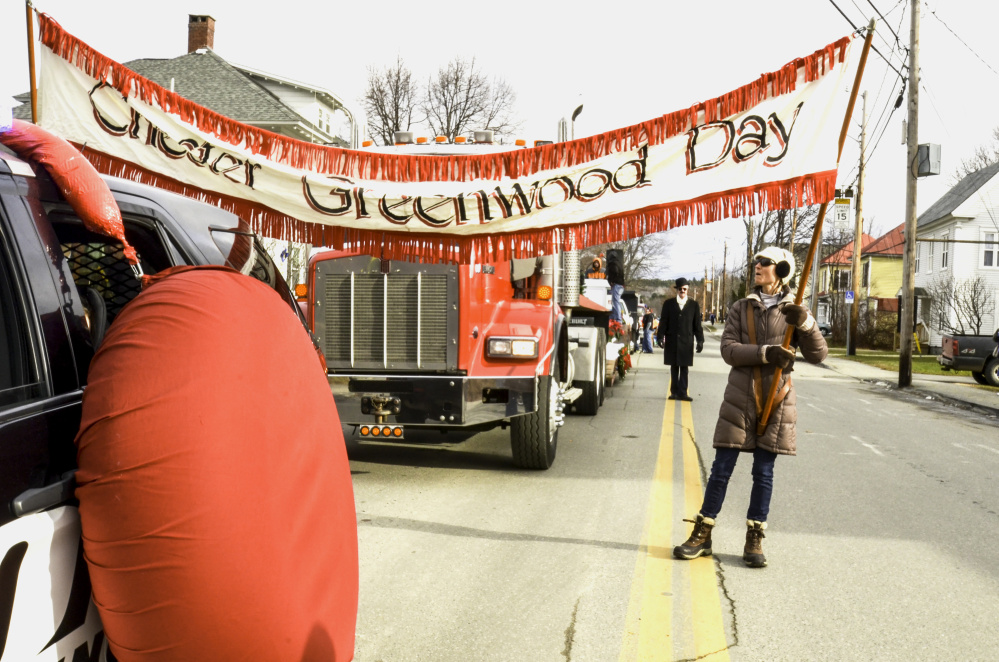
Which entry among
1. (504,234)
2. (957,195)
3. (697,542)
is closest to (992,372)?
(697,542)

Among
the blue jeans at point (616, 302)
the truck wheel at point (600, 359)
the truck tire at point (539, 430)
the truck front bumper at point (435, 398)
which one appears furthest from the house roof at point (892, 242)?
the truck front bumper at point (435, 398)

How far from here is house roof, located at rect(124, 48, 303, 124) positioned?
34.9 meters

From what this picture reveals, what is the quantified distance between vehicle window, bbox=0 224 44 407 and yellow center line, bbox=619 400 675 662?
278cm

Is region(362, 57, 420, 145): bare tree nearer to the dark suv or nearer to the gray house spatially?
the gray house

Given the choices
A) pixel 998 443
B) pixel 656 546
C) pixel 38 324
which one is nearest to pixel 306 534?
pixel 38 324

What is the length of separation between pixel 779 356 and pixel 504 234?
175cm

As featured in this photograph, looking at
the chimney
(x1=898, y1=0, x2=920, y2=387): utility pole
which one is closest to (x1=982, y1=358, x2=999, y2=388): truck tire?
(x1=898, y1=0, x2=920, y2=387): utility pole

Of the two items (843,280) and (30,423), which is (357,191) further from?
(843,280)

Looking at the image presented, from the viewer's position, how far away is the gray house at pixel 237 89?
3481cm

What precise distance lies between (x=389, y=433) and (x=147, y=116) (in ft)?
11.1

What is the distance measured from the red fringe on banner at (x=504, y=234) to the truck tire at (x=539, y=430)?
9.53 ft

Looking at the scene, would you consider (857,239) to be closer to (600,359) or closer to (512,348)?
(600,359)

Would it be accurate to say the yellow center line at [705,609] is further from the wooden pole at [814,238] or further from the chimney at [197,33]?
the chimney at [197,33]

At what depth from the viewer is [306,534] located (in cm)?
204
